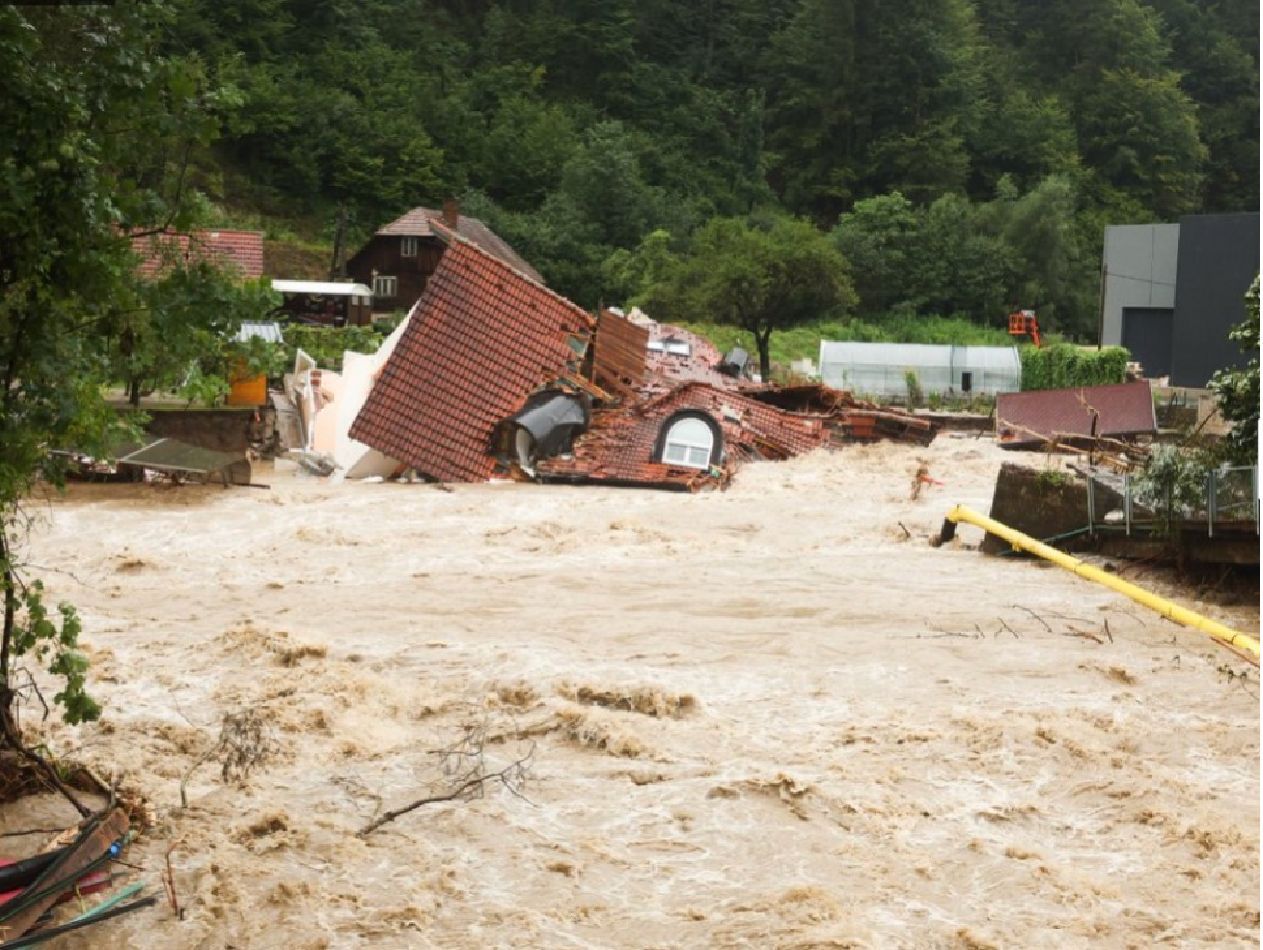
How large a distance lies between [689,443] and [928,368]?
625 inches

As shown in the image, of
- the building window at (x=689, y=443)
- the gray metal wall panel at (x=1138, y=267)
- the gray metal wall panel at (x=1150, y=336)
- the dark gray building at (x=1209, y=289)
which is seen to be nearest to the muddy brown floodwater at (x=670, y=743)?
the building window at (x=689, y=443)

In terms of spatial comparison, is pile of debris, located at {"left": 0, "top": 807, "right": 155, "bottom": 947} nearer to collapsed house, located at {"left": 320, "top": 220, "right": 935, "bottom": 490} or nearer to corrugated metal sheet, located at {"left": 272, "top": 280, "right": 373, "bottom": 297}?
collapsed house, located at {"left": 320, "top": 220, "right": 935, "bottom": 490}

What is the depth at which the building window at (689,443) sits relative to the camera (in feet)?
87.5

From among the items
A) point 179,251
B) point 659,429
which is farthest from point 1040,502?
point 179,251

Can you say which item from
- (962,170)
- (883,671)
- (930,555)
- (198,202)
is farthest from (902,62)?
(198,202)

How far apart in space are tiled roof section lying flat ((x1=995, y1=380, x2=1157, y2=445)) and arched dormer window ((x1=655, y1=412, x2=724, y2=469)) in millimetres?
5555

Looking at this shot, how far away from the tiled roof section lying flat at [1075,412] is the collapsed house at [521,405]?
13.1 ft

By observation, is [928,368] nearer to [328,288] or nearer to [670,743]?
[328,288]

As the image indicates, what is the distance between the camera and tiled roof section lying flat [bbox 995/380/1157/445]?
29266mm

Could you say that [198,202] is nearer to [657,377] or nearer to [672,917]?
[672,917]

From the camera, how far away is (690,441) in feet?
88.4

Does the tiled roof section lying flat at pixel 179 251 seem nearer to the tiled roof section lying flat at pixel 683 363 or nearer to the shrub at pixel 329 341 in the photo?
the tiled roof section lying flat at pixel 683 363

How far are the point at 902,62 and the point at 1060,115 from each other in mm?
8814

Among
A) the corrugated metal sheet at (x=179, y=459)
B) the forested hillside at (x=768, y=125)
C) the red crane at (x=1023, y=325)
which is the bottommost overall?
the corrugated metal sheet at (x=179, y=459)
